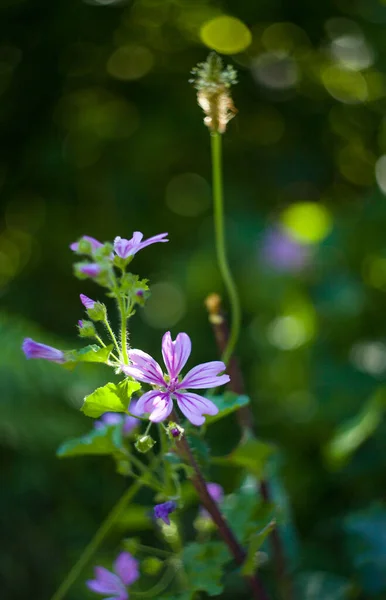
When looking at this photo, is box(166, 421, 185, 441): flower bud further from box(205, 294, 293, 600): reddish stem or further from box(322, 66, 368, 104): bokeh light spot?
box(322, 66, 368, 104): bokeh light spot

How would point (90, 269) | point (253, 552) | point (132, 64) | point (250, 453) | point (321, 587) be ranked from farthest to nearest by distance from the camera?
1. point (132, 64)
2. point (321, 587)
3. point (250, 453)
4. point (253, 552)
5. point (90, 269)

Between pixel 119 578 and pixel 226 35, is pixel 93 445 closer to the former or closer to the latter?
pixel 119 578

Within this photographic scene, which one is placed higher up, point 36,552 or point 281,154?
point 281,154

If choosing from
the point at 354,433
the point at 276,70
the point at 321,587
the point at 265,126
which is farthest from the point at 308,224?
the point at 321,587

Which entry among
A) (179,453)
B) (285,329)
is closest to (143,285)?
(179,453)

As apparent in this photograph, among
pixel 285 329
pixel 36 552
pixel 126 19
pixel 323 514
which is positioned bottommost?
pixel 36 552

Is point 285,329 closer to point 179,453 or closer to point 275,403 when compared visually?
point 275,403
